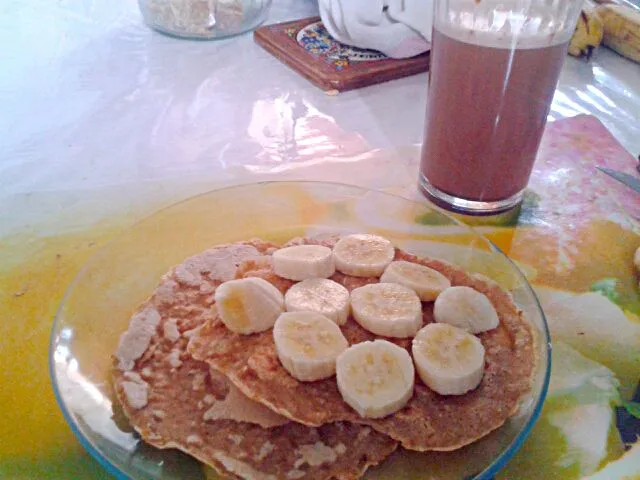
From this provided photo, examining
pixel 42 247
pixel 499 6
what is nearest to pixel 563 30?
pixel 499 6

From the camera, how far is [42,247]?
1084mm

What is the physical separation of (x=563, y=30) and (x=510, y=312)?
1.74 feet

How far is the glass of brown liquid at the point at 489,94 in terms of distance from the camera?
1.05 m

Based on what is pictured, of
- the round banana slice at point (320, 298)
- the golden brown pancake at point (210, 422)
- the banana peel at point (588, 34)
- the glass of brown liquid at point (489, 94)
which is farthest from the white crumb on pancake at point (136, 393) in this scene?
the banana peel at point (588, 34)

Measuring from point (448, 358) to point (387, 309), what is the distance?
0.12 metres

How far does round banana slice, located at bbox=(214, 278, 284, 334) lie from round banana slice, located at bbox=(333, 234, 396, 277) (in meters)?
0.15

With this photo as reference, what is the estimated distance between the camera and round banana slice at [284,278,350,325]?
85 centimetres

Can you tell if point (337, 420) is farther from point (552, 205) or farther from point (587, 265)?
point (552, 205)

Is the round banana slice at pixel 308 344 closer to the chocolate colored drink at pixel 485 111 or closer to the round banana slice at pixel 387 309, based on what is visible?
the round banana slice at pixel 387 309

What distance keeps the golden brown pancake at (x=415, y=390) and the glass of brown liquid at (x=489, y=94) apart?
37cm

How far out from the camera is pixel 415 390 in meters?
0.77

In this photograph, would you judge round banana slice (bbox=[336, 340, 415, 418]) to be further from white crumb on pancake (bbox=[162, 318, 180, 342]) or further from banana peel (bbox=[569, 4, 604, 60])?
banana peel (bbox=[569, 4, 604, 60])

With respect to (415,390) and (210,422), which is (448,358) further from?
(210,422)

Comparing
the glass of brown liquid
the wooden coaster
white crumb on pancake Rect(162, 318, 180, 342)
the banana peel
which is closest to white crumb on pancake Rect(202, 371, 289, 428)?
white crumb on pancake Rect(162, 318, 180, 342)
